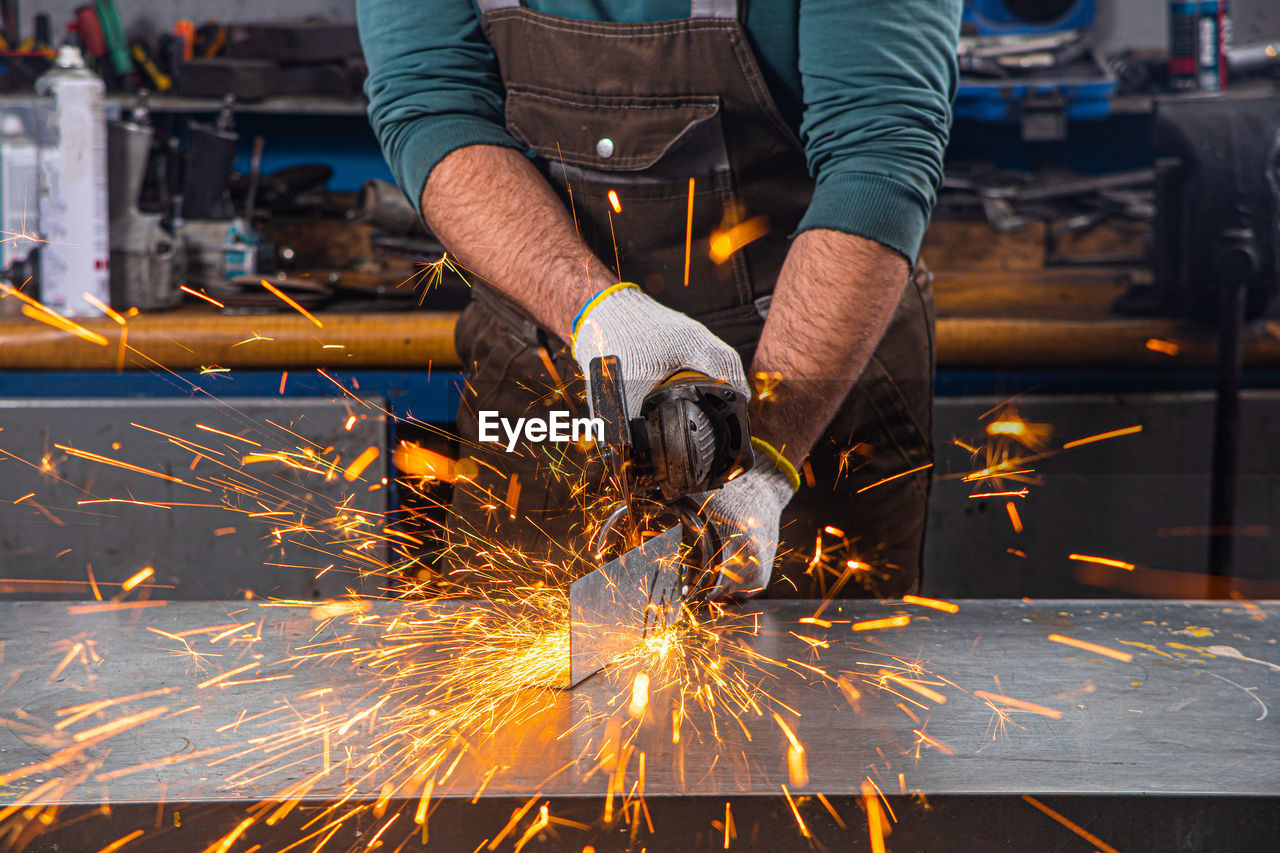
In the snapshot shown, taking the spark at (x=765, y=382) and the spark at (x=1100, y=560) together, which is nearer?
the spark at (x=765, y=382)

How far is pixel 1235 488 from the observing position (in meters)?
1.91

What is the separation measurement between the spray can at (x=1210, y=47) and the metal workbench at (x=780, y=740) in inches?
64.0

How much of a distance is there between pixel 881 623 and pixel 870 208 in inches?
19.5

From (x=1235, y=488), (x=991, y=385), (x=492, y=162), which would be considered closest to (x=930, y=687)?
(x=492, y=162)

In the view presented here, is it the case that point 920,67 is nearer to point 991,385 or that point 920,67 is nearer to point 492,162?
point 492,162

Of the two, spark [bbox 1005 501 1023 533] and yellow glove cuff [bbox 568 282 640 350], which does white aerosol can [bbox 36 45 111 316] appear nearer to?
yellow glove cuff [bbox 568 282 640 350]

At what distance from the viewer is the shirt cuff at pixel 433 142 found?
137cm

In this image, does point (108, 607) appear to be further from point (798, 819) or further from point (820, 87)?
point (820, 87)

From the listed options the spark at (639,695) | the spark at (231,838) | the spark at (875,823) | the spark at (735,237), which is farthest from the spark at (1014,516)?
the spark at (231,838)

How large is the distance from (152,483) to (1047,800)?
1.71 meters

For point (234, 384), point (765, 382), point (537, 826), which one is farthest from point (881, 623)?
point (234, 384)

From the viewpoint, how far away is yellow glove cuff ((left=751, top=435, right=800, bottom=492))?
1.21 m

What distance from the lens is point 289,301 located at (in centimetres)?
201

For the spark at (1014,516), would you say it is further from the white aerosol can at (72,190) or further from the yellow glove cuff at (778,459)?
the white aerosol can at (72,190)
